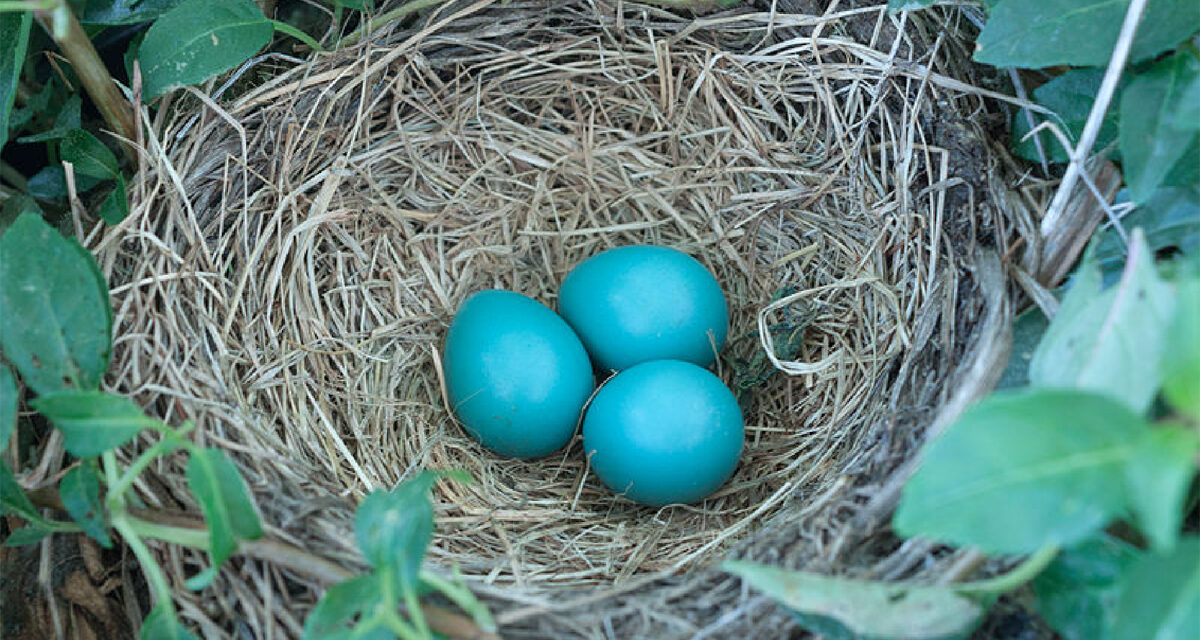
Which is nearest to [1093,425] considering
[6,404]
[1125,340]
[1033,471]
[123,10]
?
[1033,471]

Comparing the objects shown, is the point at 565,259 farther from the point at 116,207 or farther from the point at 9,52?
the point at 9,52

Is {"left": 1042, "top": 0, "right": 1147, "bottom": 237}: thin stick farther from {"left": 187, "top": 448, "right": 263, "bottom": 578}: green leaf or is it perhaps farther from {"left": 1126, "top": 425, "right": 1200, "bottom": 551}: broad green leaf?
{"left": 187, "top": 448, "right": 263, "bottom": 578}: green leaf

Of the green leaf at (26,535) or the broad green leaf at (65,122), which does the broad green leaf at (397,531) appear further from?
the broad green leaf at (65,122)

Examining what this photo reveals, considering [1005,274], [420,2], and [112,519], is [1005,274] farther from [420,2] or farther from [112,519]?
[112,519]

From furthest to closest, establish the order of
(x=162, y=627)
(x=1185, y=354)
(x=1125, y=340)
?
(x=162, y=627) → (x=1125, y=340) → (x=1185, y=354)

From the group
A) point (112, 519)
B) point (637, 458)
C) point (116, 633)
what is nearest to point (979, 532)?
point (637, 458)

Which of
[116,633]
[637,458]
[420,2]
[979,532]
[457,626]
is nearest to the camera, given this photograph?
[979,532]
